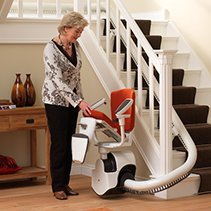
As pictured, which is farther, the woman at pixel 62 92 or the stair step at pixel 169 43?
the stair step at pixel 169 43

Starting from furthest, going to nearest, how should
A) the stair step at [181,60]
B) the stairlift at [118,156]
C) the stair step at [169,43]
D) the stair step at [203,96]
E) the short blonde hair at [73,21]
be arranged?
the stair step at [169,43], the stair step at [181,60], the stair step at [203,96], the short blonde hair at [73,21], the stairlift at [118,156]

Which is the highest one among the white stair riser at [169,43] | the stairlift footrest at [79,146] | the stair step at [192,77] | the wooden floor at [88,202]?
the white stair riser at [169,43]

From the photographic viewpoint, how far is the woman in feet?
16.4

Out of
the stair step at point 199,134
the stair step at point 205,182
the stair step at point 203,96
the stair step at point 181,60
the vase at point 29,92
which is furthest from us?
the stair step at point 181,60

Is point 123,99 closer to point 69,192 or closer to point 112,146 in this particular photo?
point 112,146

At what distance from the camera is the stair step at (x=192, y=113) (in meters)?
5.84

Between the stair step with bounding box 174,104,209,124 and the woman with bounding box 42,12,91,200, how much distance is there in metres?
1.13

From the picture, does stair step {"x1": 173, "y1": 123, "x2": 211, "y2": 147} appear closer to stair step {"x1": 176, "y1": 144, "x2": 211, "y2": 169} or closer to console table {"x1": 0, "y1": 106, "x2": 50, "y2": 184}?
stair step {"x1": 176, "y1": 144, "x2": 211, "y2": 169}

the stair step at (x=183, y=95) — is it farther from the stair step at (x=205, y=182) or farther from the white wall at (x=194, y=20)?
the stair step at (x=205, y=182)

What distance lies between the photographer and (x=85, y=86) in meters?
6.15

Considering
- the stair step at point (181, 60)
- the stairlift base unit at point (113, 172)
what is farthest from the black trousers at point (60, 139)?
the stair step at point (181, 60)

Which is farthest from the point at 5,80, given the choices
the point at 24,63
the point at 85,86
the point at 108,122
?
the point at 108,122

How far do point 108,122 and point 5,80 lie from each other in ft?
4.35

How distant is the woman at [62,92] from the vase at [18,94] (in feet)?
2.13
